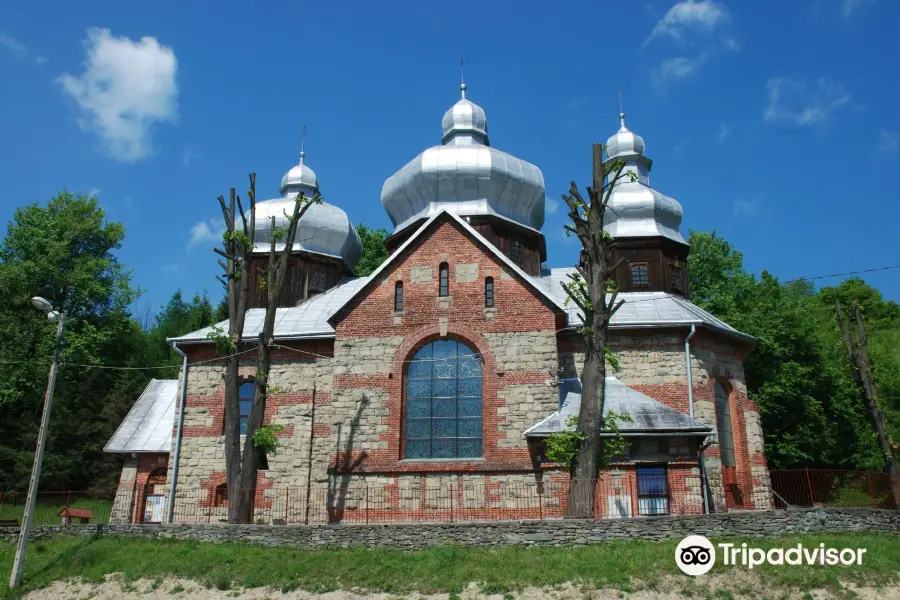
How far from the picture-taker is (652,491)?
732 inches

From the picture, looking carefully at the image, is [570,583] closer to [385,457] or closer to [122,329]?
[385,457]

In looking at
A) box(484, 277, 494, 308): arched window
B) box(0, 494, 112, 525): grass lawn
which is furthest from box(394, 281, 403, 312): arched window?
box(0, 494, 112, 525): grass lawn

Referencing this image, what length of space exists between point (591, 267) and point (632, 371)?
5.07 m

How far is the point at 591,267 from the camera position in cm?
1758

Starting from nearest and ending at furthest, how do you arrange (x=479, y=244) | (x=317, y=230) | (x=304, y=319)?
1. (x=479, y=244)
2. (x=304, y=319)
3. (x=317, y=230)

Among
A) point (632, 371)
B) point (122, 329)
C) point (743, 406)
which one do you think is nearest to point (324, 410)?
point (632, 371)

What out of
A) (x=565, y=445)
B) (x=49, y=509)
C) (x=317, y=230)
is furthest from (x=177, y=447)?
(x=565, y=445)

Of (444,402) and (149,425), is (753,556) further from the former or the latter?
(149,425)

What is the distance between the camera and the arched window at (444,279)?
2111cm

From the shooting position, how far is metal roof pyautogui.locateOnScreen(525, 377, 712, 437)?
60.1 ft

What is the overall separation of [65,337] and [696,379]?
26315 mm

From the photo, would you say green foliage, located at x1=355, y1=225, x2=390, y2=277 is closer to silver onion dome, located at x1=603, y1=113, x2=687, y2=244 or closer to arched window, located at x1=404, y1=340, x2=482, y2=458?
silver onion dome, located at x1=603, y1=113, x2=687, y2=244

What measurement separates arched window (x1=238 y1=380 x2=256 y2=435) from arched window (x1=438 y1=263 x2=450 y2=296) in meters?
6.69

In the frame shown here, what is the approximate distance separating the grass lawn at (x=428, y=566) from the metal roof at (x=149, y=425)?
326 inches
